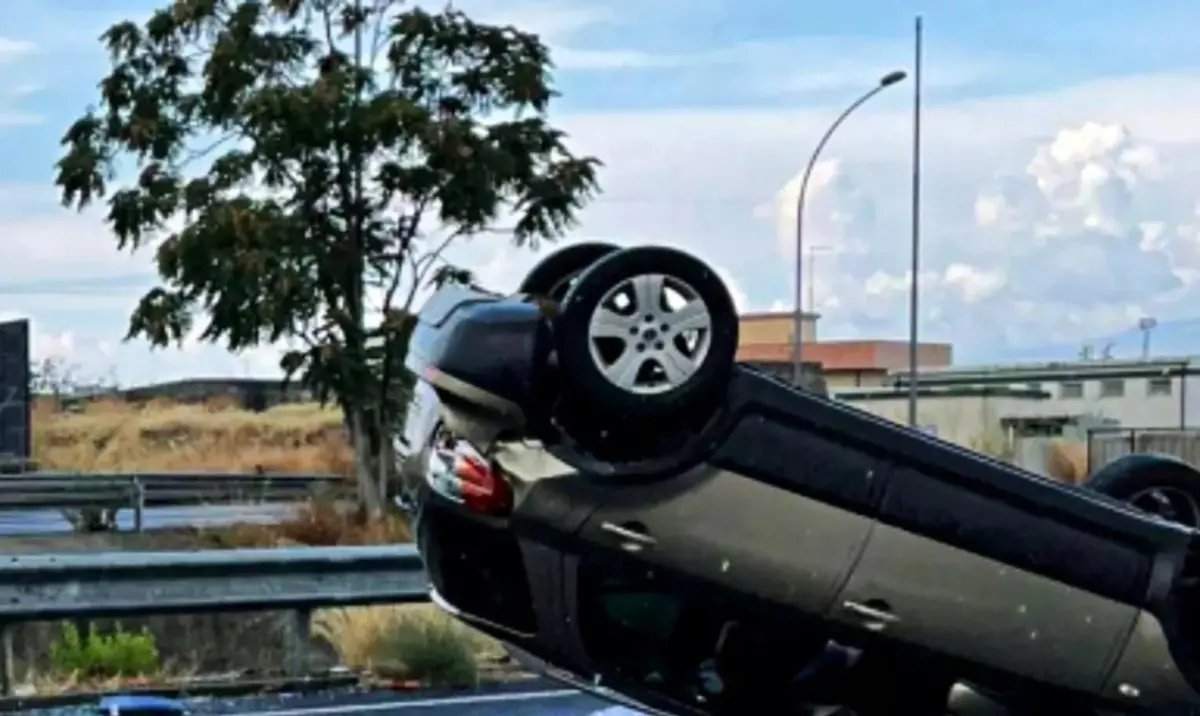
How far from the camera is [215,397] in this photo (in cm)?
5997

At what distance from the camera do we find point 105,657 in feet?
31.7

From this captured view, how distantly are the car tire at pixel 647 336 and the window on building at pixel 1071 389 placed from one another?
5705cm

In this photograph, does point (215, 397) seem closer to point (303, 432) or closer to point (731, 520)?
point (303, 432)

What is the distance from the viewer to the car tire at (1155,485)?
654cm

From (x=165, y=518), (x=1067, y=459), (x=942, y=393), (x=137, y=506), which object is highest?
(x=942, y=393)

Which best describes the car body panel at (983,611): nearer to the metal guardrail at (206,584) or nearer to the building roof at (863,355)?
the metal guardrail at (206,584)

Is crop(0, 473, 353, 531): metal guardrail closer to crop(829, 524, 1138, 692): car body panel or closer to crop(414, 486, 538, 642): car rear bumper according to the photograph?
crop(414, 486, 538, 642): car rear bumper

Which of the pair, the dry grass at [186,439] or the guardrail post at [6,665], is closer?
the guardrail post at [6,665]

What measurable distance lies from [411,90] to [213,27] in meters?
2.69

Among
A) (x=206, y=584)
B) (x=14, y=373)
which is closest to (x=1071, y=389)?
(x=14, y=373)

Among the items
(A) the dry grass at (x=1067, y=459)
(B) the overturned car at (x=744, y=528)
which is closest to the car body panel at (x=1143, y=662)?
(B) the overturned car at (x=744, y=528)

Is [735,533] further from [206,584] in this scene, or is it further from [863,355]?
[863,355]

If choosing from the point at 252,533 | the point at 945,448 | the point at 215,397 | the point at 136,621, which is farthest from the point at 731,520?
the point at 215,397

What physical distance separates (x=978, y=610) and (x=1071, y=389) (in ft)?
192
